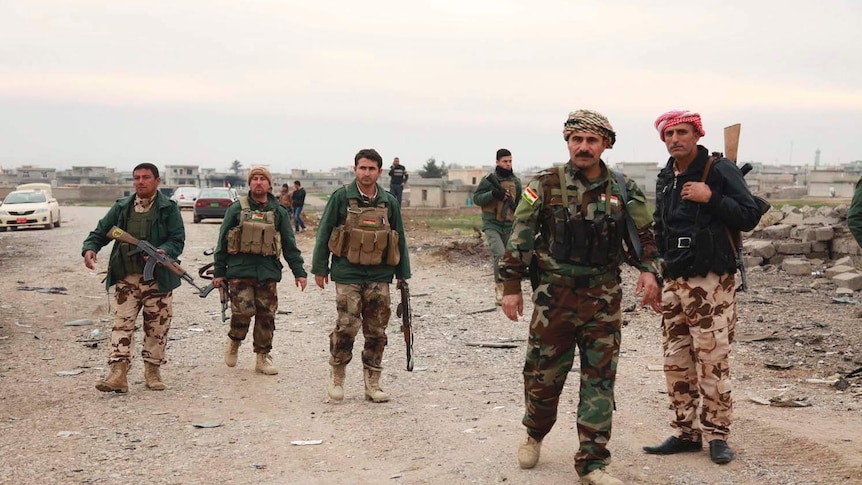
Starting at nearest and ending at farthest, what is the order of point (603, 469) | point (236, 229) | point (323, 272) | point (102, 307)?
point (603, 469)
point (323, 272)
point (236, 229)
point (102, 307)

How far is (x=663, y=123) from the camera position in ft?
17.6

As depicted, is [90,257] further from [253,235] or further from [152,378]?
[253,235]

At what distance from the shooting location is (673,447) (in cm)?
548

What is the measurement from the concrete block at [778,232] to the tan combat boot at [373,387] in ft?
41.4

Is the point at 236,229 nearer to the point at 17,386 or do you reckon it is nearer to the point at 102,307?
the point at 17,386

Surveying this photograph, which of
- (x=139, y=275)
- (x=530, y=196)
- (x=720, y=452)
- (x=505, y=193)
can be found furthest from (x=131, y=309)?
(x=505, y=193)

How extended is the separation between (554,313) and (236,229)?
406 cm

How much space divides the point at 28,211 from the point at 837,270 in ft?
79.6

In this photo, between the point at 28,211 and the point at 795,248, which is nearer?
the point at 795,248

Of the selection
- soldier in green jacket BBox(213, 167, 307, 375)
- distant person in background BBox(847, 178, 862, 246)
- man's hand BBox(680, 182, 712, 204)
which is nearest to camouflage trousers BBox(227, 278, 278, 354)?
soldier in green jacket BBox(213, 167, 307, 375)

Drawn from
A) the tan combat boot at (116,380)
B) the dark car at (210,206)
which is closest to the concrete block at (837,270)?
the tan combat boot at (116,380)

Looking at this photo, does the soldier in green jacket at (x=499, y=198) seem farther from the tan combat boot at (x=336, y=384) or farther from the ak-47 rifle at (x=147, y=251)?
the ak-47 rifle at (x=147, y=251)

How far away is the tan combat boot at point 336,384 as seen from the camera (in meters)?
7.17

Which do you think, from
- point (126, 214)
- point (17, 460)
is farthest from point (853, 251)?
point (17, 460)
